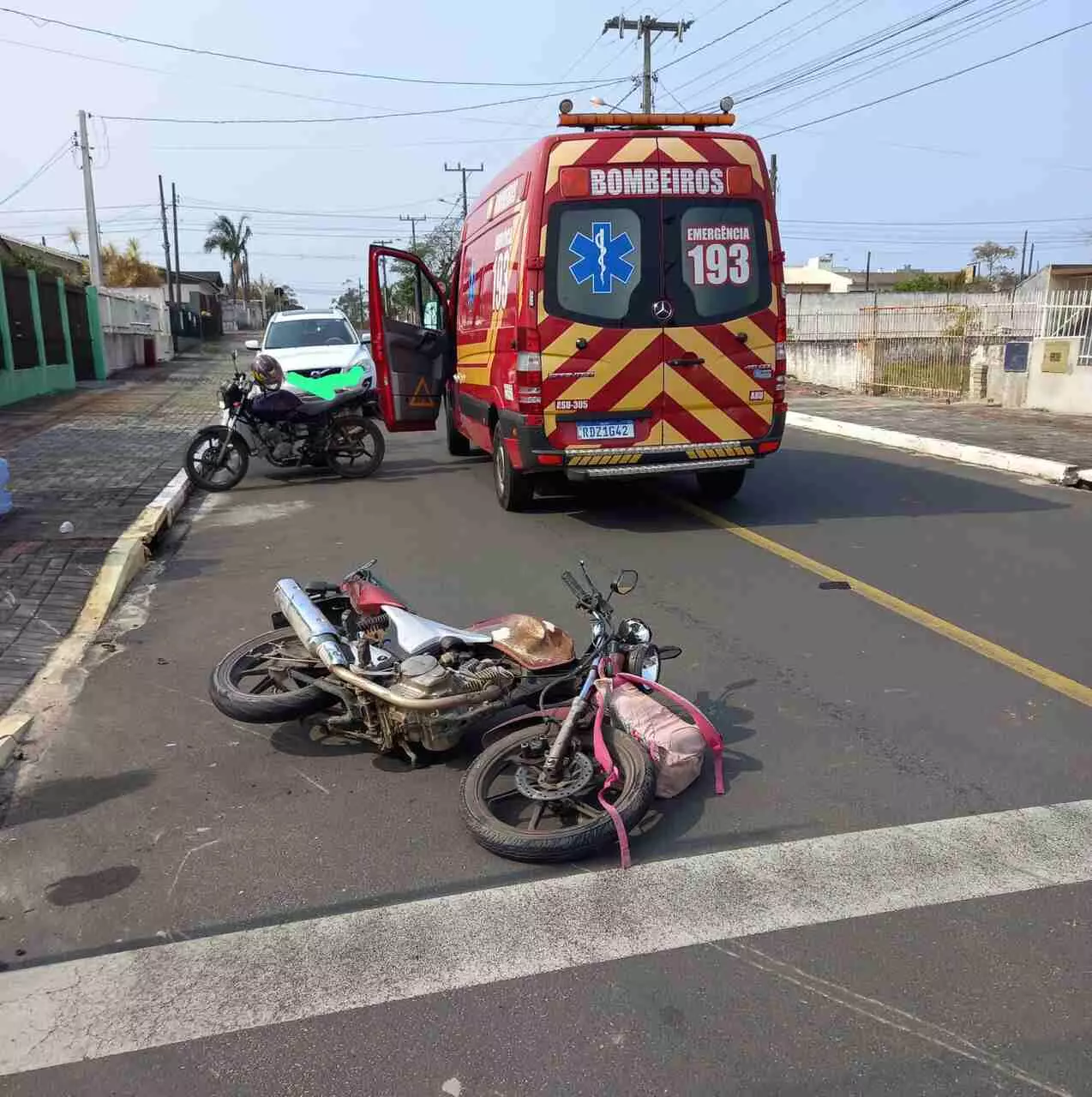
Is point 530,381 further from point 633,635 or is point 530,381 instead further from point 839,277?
point 839,277

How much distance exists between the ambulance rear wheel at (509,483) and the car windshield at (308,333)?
26.7 feet

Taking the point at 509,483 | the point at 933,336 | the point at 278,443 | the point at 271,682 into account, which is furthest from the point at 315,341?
the point at 271,682

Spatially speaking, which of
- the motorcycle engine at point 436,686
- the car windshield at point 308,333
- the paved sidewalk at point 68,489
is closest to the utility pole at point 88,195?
the paved sidewalk at point 68,489

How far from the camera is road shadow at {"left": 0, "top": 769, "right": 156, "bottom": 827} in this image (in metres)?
3.90

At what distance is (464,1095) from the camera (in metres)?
2.43

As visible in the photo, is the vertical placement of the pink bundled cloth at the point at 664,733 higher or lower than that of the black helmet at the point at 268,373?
lower

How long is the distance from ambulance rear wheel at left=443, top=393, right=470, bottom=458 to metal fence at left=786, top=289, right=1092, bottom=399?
29.7 ft

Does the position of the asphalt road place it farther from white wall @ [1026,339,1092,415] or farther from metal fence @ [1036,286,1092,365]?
metal fence @ [1036,286,1092,365]

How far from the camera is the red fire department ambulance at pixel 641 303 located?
26.6 ft

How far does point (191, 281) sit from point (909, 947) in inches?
3449

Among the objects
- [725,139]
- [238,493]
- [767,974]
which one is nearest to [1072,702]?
[767,974]

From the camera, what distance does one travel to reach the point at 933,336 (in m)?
21.8

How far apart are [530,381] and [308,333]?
1000 centimetres

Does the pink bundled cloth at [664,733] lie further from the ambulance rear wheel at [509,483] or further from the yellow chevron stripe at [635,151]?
the yellow chevron stripe at [635,151]
